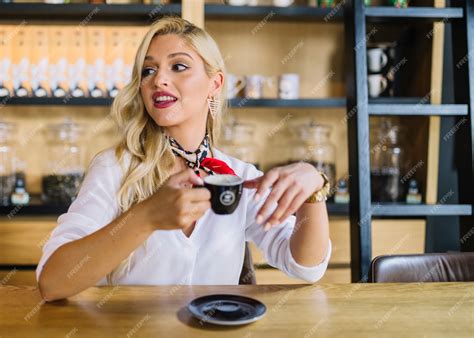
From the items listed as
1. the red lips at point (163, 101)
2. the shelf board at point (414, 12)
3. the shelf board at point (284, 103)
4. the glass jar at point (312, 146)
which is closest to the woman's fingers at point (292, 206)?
the red lips at point (163, 101)

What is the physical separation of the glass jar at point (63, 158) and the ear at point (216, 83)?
49.4 inches

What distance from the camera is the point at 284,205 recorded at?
1152mm

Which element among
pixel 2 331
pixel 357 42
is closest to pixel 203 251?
pixel 2 331

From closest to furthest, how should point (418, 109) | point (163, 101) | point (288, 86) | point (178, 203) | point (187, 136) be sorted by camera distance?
point (178, 203) → point (163, 101) → point (187, 136) → point (418, 109) → point (288, 86)

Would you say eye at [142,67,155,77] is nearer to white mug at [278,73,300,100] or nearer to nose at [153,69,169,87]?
nose at [153,69,169,87]

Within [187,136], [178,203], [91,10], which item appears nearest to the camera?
[178,203]

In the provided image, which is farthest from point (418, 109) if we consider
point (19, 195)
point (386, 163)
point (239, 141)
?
point (19, 195)

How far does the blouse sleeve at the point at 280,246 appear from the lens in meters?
1.39

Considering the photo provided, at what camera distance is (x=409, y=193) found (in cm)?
271

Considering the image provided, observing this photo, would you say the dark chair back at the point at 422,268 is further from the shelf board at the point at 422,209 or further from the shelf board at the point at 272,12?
the shelf board at the point at 272,12

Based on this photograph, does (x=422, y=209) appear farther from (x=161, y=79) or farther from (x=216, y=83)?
(x=161, y=79)

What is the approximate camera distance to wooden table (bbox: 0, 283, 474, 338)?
1.01 meters

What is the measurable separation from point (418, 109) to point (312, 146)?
617mm

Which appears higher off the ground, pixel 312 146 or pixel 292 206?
pixel 312 146
